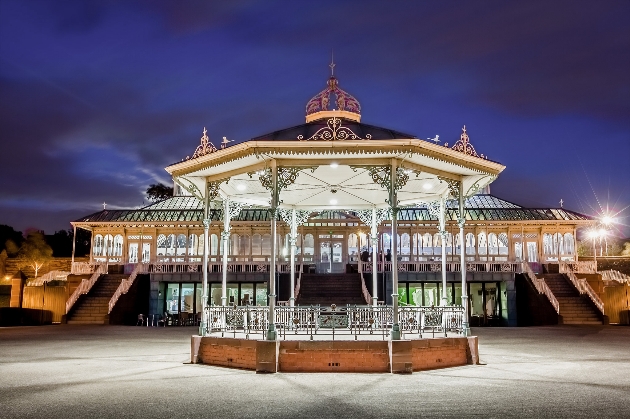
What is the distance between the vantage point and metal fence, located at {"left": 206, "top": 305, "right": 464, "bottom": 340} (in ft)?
46.9

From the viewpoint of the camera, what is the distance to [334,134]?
1388 cm

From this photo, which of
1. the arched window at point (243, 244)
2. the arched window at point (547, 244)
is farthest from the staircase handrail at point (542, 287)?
the arched window at point (243, 244)

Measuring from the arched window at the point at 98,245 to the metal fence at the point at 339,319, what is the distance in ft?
111

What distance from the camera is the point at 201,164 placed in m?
15.5

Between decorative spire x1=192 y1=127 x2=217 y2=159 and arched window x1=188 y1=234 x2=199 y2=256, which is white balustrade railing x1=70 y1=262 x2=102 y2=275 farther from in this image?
decorative spire x1=192 y1=127 x2=217 y2=159

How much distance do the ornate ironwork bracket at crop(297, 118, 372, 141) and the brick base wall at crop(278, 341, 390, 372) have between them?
16.6 ft

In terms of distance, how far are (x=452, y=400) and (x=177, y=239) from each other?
39552 millimetres

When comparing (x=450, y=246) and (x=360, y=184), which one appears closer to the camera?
(x=360, y=184)

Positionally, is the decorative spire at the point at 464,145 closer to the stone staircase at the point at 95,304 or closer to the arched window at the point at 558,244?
the stone staircase at the point at 95,304

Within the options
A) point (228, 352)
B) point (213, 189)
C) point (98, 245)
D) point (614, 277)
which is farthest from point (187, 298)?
point (614, 277)

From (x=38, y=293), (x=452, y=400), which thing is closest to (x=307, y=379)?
(x=452, y=400)

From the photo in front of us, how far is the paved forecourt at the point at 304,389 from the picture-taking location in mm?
8578

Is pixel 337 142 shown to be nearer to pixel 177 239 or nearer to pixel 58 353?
pixel 58 353

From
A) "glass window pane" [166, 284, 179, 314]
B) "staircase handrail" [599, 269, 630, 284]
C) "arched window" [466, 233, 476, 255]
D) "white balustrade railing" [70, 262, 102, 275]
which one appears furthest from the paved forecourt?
"arched window" [466, 233, 476, 255]
